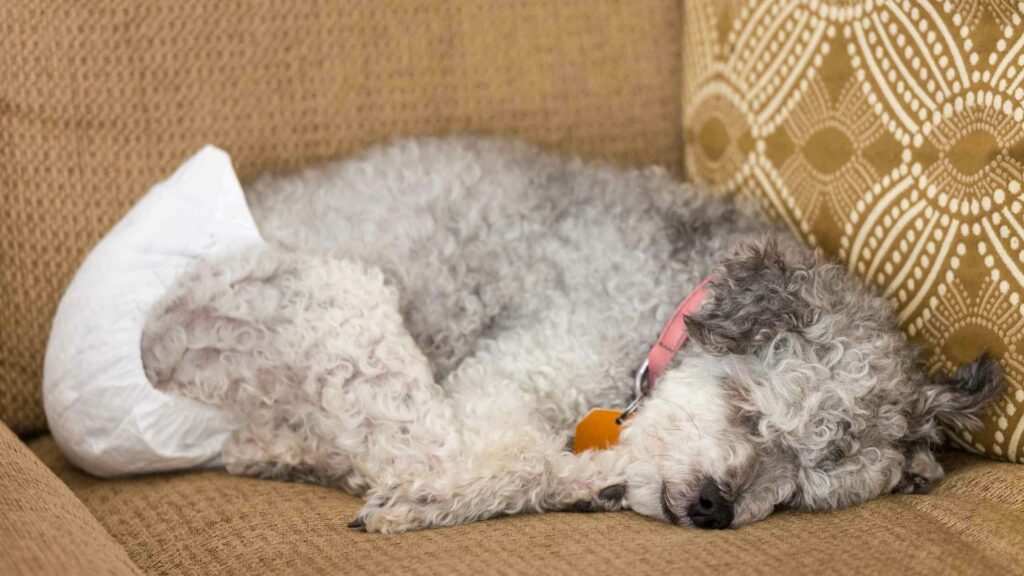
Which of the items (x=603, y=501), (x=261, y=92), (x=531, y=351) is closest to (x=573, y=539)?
(x=603, y=501)

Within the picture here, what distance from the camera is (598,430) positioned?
8.19 ft

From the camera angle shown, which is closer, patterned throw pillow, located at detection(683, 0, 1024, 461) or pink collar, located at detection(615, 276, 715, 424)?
patterned throw pillow, located at detection(683, 0, 1024, 461)

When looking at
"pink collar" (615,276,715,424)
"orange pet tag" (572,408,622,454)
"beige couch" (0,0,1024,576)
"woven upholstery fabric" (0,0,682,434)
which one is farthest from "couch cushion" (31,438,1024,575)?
"woven upholstery fabric" (0,0,682,434)

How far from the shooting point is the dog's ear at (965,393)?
2.28m

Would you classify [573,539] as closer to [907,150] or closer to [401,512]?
[401,512]

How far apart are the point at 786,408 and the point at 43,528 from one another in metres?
1.54

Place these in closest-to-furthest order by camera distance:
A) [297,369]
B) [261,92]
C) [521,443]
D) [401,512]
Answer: [401,512]
[521,443]
[297,369]
[261,92]

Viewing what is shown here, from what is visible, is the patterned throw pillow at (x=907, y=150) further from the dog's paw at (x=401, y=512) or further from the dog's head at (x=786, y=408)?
the dog's paw at (x=401, y=512)

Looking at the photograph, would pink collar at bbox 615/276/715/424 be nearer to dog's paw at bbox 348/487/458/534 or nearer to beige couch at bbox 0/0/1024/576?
beige couch at bbox 0/0/1024/576

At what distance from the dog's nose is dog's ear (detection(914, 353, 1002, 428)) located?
0.55m

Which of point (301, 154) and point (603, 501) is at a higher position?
point (301, 154)

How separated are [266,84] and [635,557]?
1831 millimetres

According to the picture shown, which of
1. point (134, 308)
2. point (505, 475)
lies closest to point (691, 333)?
point (505, 475)

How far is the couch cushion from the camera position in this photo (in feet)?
6.28
